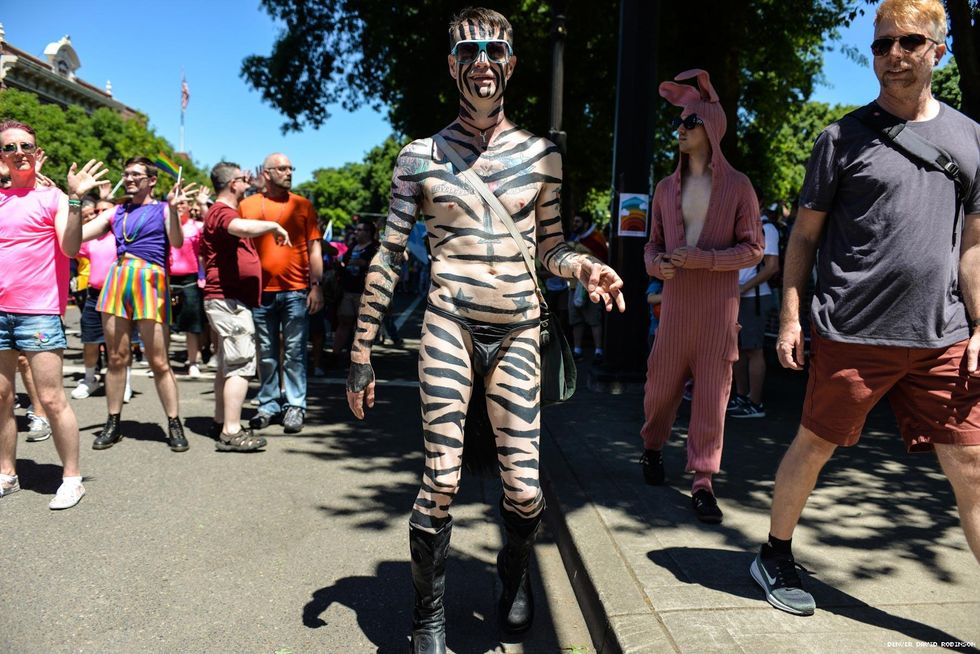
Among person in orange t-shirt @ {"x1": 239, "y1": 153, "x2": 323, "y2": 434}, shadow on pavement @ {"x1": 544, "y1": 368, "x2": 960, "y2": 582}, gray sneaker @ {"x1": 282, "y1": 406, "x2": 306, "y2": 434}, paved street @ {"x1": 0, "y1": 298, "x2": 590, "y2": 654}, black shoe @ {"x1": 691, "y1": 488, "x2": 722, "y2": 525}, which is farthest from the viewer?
gray sneaker @ {"x1": 282, "y1": 406, "x2": 306, "y2": 434}

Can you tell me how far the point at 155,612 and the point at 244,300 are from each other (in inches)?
128

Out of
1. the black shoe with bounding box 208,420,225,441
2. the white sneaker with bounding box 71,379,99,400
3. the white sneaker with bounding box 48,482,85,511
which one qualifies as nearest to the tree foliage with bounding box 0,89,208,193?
the white sneaker with bounding box 71,379,99,400

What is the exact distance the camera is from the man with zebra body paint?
2.91 m

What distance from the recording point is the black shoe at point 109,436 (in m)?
5.98

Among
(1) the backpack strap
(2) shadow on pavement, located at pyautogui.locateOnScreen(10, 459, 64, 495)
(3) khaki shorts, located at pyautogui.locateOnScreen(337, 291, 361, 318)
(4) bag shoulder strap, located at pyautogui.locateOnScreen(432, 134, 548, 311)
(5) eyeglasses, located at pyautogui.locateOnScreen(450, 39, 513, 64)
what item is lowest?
(2) shadow on pavement, located at pyautogui.locateOnScreen(10, 459, 64, 495)

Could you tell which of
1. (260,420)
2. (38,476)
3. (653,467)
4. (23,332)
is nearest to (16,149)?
(23,332)

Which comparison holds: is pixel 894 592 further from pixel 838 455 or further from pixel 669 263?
pixel 838 455

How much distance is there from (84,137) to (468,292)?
53644 mm

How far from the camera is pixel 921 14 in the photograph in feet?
→ 9.00

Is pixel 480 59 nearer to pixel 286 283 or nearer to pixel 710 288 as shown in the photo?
pixel 710 288

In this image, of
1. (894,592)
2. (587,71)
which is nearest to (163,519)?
(894,592)

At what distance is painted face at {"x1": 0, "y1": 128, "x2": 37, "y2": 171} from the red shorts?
4280mm

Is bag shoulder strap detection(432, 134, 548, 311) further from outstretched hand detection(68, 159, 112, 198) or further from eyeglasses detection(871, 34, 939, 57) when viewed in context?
outstretched hand detection(68, 159, 112, 198)

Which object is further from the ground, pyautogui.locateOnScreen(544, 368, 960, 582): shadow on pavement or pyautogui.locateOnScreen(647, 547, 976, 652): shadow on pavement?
pyautogui.locateOnScreen(647, 547, 976, 652): shadow on pavement
